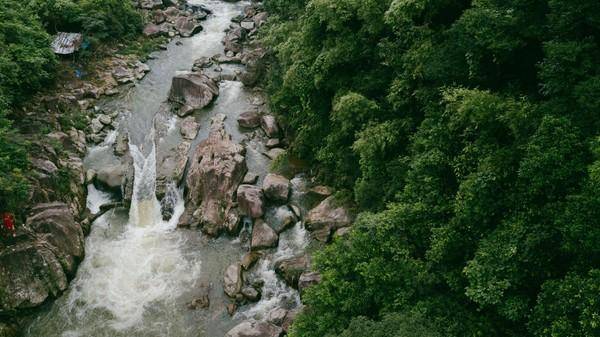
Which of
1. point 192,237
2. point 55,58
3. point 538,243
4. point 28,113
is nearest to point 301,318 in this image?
point 538,243

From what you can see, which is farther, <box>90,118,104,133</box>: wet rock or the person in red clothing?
<box>90,118,104,133</box>: wet rock

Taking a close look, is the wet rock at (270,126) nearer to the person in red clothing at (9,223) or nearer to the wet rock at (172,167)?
the wet rock at (172,167)

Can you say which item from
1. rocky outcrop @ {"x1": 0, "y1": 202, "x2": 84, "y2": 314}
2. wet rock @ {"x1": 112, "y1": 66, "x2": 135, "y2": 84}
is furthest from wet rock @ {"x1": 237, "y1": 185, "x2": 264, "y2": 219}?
wet rock @ {"x1": 112, "y1": 66, "x2": 135, "y2": 84}

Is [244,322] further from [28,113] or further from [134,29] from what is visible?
[134,29]

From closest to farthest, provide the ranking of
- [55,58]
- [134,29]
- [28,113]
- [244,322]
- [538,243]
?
[538,243]
[244,322]
[28,113]
[55,58]
[134,29]

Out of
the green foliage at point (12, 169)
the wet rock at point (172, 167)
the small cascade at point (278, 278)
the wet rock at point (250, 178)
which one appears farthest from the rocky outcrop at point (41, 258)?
the wet rock at point (250, 178)

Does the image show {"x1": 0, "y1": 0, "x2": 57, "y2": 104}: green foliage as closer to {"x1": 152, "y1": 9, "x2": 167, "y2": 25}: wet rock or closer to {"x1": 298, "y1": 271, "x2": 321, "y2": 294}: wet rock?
{"x1": 152, "y1": 9, "x2": 167, "y2": 25}: wet rock

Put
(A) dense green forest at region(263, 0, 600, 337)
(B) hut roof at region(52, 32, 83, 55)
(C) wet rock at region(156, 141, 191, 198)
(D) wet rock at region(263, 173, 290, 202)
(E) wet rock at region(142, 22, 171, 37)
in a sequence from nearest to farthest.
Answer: (A) dense green forest at region(263, 0, 600, 337)
(D) wet rock at region(263, 173, 290, 202)
(C) wet rock at region(156, 141, 191, 198)
(B) hut roof at region(52, 32, 83, 55)
(E) wet rock at region(142, 22, 171, 37)
